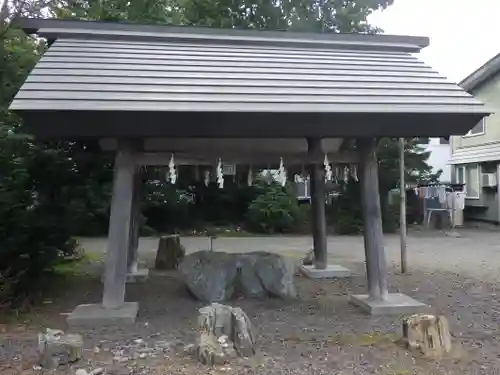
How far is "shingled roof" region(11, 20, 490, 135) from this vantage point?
5.35m

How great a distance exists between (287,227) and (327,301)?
10066 millimetres

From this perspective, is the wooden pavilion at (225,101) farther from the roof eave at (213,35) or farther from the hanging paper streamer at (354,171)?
the hanging paper streamer at (354,171)

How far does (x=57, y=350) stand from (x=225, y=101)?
2.79m

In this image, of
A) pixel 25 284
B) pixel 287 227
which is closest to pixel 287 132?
pixel 25 284

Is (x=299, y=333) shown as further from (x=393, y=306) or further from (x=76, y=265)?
(x=76, y=265)

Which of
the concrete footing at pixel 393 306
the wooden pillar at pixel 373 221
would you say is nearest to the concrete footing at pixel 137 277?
the concrete footing at pixel 393 306

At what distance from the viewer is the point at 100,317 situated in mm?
5723

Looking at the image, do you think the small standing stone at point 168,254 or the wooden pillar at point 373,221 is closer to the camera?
the wooden pillar at point 373,221

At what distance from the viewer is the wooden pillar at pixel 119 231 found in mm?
5965

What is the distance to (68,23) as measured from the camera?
6836mm

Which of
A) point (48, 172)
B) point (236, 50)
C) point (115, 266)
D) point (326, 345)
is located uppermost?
point (236, 50)

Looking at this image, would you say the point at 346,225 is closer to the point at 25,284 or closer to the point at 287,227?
the point at 287,227

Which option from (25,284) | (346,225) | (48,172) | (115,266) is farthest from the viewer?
(346,225)

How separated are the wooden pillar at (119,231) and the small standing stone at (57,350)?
1.57m
